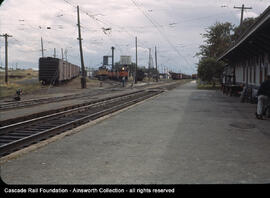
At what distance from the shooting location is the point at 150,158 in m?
5.79

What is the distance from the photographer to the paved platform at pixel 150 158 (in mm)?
4625

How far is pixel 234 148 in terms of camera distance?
22.0 feet

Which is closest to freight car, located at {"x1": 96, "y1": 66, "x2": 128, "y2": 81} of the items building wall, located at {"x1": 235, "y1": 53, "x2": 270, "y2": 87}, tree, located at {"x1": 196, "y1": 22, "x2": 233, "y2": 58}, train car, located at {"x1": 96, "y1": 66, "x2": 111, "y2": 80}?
train car, located at {"x1": 96, "y1": 66, "x2": 111, "y2": 80}

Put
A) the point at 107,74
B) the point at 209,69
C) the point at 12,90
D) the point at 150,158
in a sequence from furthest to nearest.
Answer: the point at 107,74 < the point at 209,69 < the point at 12,90 < the point at 150,158

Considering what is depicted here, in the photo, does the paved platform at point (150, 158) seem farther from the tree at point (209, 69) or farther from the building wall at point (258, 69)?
the tree at point (209, 69)

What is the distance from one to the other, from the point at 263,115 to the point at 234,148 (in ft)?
22.7

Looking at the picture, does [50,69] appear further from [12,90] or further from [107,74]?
[107,74]

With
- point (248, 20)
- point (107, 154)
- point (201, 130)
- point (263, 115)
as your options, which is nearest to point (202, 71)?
point (248, 20)

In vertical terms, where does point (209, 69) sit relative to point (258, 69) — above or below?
above

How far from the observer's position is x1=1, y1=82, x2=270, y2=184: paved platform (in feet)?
15.2

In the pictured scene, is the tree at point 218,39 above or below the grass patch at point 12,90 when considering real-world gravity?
above

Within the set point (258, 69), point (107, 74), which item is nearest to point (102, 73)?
point (107, 74)

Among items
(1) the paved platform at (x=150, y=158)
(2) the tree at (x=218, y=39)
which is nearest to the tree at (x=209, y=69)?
(2) the tree at (x=218, y=39)
